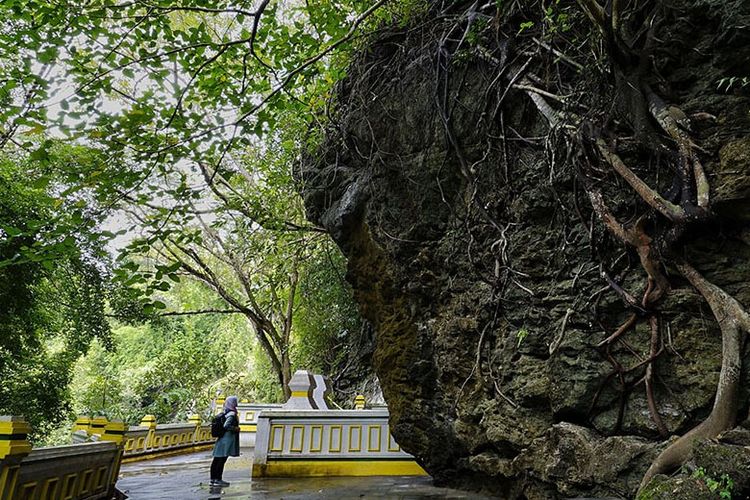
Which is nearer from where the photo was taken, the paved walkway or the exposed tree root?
the exposed tree root

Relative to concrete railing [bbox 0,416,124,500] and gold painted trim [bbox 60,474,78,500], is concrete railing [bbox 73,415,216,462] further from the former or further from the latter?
gold painted trim [bbox 60,474,78,500]

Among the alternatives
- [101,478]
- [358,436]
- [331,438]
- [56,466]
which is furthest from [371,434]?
[56,466]

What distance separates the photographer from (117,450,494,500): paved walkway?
5402mm

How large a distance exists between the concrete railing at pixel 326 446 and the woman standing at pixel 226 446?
54 cm

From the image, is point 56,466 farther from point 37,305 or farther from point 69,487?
point 37,305

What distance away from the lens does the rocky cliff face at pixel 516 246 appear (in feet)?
10.7

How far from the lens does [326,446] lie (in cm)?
731

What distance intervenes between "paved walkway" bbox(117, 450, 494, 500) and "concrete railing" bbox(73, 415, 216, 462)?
1514 millimetres

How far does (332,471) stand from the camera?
7184mm

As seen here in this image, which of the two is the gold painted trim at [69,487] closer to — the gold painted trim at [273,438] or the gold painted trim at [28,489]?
the gold painted trim at [28,489]

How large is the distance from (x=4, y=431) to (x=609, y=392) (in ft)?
13.4

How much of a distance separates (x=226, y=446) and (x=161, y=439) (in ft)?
18.7

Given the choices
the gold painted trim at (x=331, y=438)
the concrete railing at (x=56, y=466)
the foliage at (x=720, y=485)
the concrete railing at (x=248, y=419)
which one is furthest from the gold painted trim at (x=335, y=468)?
the concrete railing at (x=248, y=419)

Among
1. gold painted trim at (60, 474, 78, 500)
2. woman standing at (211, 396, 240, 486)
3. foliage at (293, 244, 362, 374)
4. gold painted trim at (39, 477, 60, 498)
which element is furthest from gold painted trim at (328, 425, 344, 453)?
gold painted trim at (39, 477, 60, 498)
